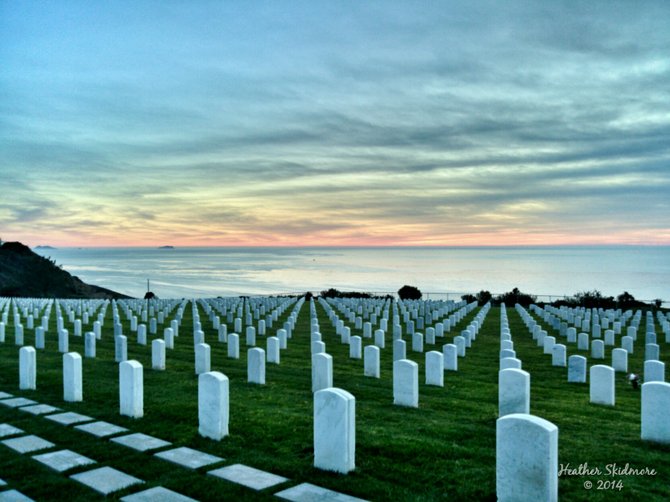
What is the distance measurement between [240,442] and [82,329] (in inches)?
705

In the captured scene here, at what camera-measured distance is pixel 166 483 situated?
5.65m

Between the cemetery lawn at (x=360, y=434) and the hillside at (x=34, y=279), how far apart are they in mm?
51655

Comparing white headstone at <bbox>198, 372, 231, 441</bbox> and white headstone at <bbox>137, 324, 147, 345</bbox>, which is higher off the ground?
white headstone at <bbox>198, 372, 231, 441</bbox>

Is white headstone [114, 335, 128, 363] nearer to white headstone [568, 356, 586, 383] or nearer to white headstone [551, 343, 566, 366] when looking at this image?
white headstone [568, 356, 586, 383]

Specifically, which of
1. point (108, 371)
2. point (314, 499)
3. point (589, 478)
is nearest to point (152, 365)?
point (108, 371)

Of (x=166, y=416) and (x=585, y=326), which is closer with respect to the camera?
(x=166, y=416)

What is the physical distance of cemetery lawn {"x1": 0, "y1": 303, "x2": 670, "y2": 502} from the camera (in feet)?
18.4

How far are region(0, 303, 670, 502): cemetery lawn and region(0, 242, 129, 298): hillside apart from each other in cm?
5166

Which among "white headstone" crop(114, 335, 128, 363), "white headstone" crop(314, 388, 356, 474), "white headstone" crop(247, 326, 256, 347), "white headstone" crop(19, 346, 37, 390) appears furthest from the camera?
"white headstone" crop(247, 326, 256, 347)

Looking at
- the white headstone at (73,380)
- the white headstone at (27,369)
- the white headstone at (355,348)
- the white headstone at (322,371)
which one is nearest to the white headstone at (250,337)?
the white headstone at (355,348)

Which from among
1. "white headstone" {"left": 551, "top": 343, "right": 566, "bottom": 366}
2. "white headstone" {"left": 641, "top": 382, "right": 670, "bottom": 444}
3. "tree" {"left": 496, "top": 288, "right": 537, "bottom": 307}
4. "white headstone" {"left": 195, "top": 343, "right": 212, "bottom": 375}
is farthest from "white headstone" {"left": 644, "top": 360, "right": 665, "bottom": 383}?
"tree" {"left": 496, "top": 288, "right": 537, "bottom": 307}

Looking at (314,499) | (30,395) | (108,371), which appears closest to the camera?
(314,499)

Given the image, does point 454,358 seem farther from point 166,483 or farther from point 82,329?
point 82,329

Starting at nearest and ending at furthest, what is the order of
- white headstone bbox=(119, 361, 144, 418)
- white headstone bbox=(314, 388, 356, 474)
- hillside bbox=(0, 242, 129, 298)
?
white headstone bbox=(314, 388, 356, 474)
white headstone bbox=(119, 361, 144, 418)
hillside bbox=(0, 242, 129, 298)
